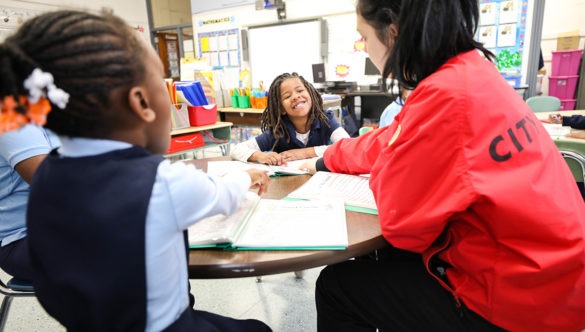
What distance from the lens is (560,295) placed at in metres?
0.66

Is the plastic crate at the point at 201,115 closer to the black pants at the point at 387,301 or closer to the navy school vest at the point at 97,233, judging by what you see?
the black pants at the point at 387,301

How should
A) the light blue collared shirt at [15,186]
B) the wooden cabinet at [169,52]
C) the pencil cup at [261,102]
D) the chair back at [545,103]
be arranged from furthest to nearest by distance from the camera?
the wooden cabinet at [169,52] < the pencil cup at [261,102] < the chair back at [545,103] < the light blue collared shirt at [15,186]

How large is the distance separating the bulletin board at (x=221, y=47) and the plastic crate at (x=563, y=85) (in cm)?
465

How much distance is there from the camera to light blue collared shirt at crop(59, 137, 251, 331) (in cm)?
55

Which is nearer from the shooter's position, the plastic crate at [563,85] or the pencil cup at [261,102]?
the pencil cup at [261,102]

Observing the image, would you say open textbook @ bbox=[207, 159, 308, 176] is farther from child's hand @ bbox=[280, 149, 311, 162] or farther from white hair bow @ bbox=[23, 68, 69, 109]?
white hair bow @ bbox=[23, 68, 69, 109]

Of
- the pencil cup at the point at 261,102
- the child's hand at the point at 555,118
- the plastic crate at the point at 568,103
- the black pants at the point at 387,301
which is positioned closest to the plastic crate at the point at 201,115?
the pencil cup at the point at 261,102

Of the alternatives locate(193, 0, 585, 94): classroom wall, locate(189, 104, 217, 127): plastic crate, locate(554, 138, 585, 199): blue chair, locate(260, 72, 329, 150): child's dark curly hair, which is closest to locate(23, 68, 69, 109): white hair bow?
locate(260, 72, 329, 150): child's dark curly hair

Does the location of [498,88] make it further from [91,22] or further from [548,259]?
[91,22]

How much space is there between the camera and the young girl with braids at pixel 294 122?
188 cm

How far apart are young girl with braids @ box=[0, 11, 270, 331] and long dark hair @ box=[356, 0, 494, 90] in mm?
495

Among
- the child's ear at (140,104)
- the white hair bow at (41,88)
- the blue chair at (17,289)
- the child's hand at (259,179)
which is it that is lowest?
the blue chair at (17,289)

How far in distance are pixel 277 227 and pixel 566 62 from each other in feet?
18.3

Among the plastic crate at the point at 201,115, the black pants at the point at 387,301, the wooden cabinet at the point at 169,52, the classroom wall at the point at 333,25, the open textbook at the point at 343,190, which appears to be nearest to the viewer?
the black pants at the point at 387,301
